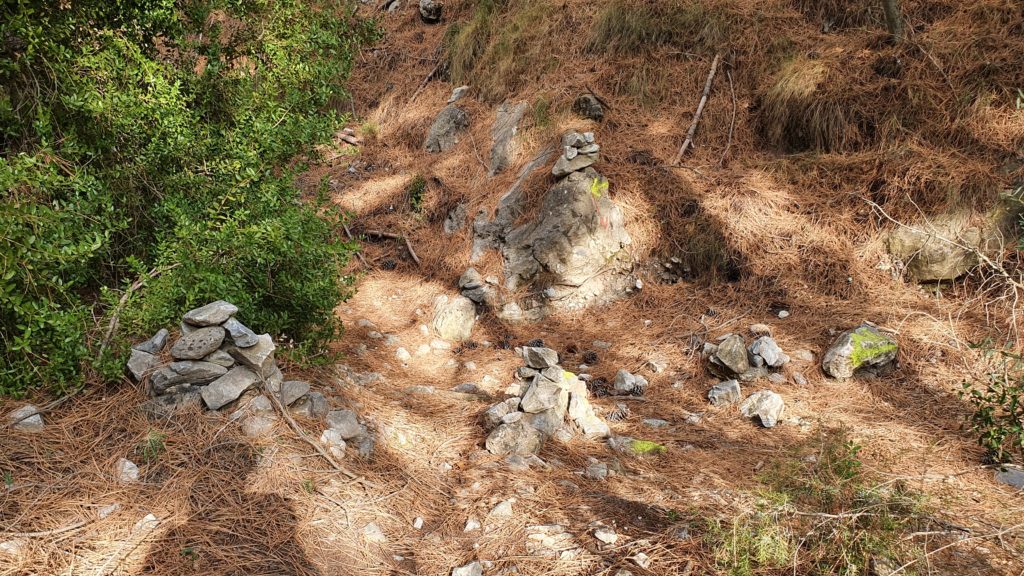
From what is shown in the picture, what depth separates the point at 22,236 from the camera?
2596 mm

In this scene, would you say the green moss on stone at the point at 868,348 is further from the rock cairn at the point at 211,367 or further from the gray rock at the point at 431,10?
the gray rock at the point at 431,10

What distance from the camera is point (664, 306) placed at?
5277mm

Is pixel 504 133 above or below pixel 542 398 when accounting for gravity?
above

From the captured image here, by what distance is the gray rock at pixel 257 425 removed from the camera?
111 inches

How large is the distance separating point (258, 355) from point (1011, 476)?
156 inches

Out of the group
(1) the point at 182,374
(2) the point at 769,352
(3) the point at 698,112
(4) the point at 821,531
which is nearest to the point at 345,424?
(1) the point at 182,374

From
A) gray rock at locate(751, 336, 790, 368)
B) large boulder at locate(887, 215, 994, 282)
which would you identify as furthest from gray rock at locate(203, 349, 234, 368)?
large boulder at locate(887, 215, 994, 282)

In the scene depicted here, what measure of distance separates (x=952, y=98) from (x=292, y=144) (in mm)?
5627

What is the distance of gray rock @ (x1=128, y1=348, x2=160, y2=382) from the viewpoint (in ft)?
9.56

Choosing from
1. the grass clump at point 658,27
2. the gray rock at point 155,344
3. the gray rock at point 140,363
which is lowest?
the gray rock at point 140,363

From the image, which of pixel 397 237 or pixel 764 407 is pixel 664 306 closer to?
pixel 764 407

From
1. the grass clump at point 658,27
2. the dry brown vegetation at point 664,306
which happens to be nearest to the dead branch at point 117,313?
the dry brown vegetation at point 664,306

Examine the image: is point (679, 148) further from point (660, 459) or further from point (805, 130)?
point (660, 459)

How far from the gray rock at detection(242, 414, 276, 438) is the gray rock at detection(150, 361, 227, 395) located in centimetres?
31
